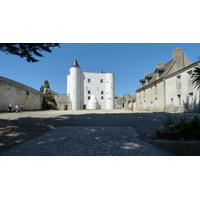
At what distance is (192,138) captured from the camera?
334 centimetres

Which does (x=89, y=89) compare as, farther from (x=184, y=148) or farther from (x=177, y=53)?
(x=184, y=148)

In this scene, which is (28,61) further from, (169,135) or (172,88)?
(172,88)

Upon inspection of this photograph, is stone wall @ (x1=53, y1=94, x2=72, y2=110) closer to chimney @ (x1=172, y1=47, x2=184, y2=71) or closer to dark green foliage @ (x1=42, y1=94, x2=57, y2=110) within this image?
dark green foliage @ (x1=42, y1=94, x2=57, y2=110)

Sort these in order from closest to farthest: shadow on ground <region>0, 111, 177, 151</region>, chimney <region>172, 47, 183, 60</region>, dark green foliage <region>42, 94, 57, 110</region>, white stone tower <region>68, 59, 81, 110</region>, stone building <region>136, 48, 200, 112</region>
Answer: shadow on ground <region>0, 111, 177, 151</region>, stone building <region>136, 48, 200, 112</region>, chimney <region>172, 47, 183, 60</region>, dark green foliage <region>42, 94, 57, 110</region>, white stone tower <region>68, 59, 81, 110</region>

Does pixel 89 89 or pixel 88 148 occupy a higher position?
pixel 89 89

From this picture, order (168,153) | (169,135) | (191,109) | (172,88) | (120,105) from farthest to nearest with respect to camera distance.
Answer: (120,105) → (172,88) → (191,109) → (169,135) → (168,153)

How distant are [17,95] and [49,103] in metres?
11.7

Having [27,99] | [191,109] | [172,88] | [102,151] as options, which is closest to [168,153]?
[102,151]

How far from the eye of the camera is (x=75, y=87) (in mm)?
37188

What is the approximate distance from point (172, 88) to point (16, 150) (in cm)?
1779

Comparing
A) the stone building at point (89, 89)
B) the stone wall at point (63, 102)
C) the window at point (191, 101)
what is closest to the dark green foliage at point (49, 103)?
the stone wall at point (63, 102)

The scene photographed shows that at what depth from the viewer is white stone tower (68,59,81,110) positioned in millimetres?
36656

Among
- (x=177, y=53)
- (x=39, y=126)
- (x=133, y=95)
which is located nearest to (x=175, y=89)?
(x=177, y=53)

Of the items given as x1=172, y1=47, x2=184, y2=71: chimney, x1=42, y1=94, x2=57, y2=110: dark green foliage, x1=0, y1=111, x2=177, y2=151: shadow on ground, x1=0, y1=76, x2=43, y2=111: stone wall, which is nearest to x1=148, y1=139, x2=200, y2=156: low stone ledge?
x1=0, y1=111, x2=177, y2=151: shadow on ground
